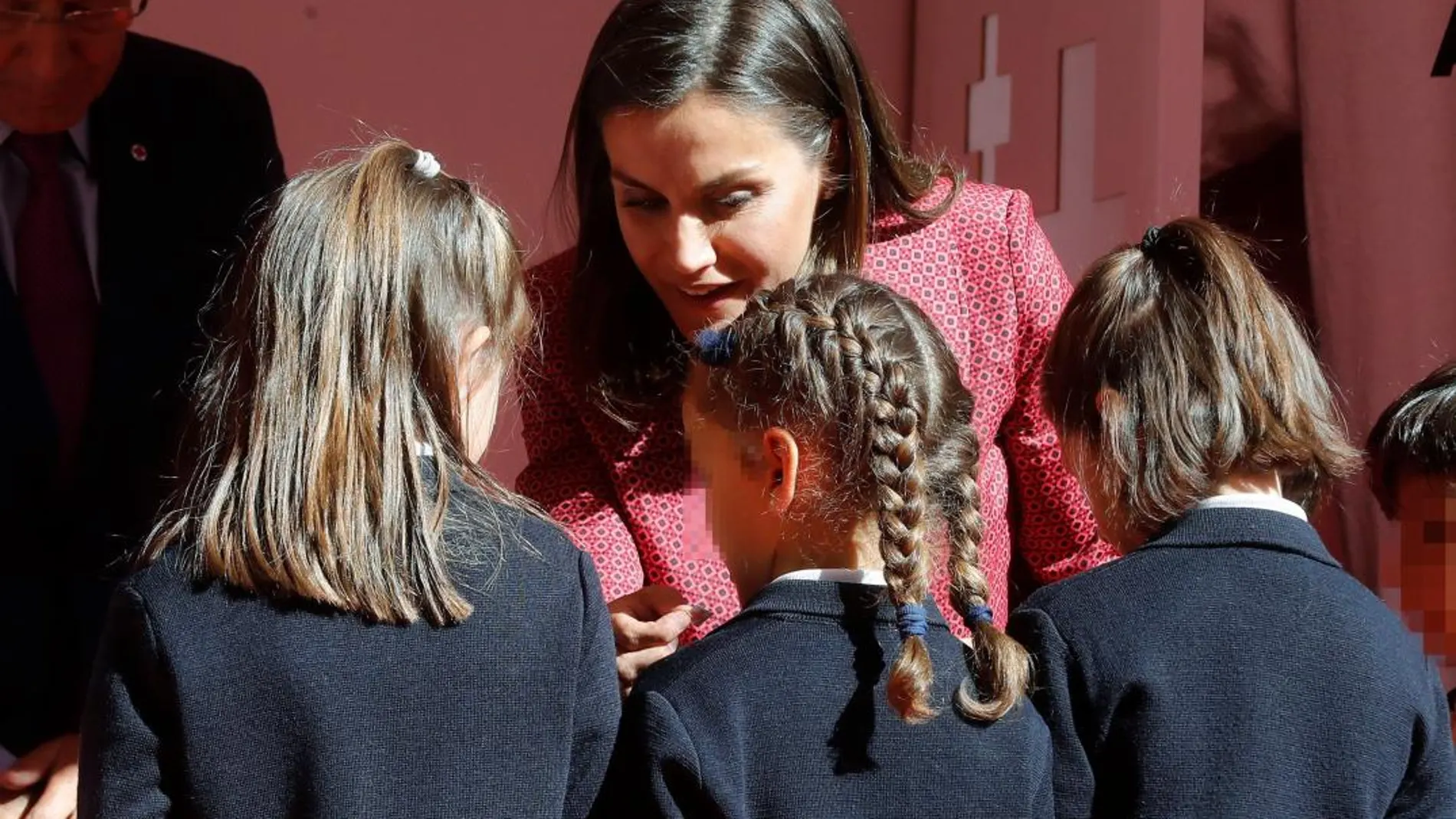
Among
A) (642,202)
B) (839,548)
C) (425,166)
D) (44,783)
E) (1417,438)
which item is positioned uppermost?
(425,166)

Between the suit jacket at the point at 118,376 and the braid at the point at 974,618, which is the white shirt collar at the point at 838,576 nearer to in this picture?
the braid at the point at 974,618

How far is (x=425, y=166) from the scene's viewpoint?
1.99 metres

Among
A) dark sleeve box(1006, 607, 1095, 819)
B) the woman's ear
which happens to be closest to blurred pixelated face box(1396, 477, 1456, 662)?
dark sleeve box(1006, 607, 1095, 819)

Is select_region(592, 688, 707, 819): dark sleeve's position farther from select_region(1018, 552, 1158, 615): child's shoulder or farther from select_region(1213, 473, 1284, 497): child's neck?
select_region(1213, 473, 1284, 497): child's neck

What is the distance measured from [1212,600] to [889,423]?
1.30ft

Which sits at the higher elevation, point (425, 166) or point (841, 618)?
point (425, 166)

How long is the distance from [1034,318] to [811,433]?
64 centimetres

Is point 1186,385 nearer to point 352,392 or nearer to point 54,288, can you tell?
point 352,392

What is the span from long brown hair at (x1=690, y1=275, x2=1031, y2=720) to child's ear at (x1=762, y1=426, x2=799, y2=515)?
0.01m

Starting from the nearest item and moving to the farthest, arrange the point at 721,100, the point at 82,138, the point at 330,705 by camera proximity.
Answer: the point at 330,705 < the point at 721,100 < the point at 82,138

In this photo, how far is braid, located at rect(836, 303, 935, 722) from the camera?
1.75 meters

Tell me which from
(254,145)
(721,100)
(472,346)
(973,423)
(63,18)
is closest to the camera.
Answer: (472,346)

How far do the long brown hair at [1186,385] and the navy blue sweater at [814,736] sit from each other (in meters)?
0.36

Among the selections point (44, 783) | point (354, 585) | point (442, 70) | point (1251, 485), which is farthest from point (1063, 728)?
point (442, 70)
